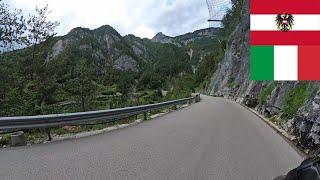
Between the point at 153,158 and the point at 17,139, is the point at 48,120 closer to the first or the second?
the point at 17,139

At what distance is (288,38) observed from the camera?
73.7 ft

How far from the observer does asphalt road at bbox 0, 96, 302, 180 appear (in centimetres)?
715

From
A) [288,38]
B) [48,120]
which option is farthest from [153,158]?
[288,38]

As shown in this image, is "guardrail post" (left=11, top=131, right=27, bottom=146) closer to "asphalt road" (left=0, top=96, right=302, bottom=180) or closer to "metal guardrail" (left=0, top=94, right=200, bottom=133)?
"metal guardrail" (left=0, top=94, right=200, bottom=133)

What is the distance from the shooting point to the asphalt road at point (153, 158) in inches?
282

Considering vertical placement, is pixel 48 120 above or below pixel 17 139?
above

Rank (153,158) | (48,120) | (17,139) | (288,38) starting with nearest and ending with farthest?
(153,158)
(17,139)
(48,120)
(288,38)

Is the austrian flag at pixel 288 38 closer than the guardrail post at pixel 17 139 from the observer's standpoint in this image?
No

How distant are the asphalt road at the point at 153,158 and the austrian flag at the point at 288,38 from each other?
28.6 ft

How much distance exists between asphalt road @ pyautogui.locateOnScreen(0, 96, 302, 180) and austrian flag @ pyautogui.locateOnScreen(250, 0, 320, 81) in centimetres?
871

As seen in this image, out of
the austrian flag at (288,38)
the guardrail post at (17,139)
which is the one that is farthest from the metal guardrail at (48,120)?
the austrian flag at (288,38)

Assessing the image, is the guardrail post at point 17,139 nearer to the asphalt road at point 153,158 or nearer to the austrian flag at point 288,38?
the asphalt road at point 153,158

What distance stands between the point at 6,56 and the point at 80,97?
20.7m

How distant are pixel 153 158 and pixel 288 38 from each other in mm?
15745
